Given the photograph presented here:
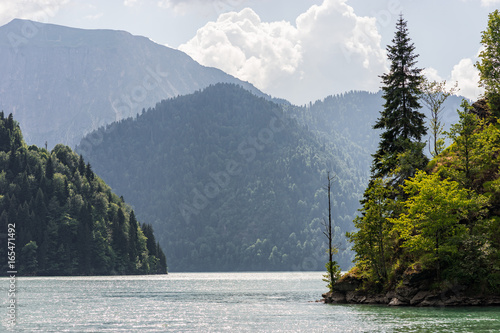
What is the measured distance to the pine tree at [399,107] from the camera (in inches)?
3342

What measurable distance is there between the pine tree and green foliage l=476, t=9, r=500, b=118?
8874 mm

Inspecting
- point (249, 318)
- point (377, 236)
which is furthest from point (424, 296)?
point (249, 318)

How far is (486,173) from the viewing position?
7406cm

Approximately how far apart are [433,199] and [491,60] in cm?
2943

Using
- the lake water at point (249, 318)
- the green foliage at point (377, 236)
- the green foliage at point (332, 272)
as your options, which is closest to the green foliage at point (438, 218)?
the green foliage at point (377, 236)

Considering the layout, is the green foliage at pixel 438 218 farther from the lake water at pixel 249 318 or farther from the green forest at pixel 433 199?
the lake water at pixel 249 318

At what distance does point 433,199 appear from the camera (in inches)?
2685

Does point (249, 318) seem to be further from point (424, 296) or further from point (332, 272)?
point (424, 296)

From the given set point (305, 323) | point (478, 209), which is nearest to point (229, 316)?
point (305, 323)

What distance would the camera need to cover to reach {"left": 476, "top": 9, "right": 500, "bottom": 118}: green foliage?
84000 millimetres

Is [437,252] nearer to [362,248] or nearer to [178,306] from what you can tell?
[362,248]

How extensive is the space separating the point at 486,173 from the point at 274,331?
37.7 metres

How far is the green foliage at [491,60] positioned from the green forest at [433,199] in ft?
0.43

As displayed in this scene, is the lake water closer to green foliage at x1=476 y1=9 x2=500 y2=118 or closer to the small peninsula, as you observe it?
the small peninsula
